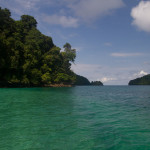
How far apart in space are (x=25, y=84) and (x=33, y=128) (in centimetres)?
3835

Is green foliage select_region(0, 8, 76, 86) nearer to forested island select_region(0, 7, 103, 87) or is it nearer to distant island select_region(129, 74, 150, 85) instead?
forested island select_region(0, 7, 103, 87)

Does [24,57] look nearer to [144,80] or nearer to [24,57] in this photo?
[24,57]

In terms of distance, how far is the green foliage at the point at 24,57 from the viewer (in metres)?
36.3

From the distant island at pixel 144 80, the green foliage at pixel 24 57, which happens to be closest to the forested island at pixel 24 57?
the green foliage at pixel 24 57

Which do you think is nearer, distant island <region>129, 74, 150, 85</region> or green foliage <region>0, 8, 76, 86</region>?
green foliage <region>0, 8, 76, 86</region>

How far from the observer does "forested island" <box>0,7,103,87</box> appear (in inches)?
1430

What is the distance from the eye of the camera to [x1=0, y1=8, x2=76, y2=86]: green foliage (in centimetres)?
3628

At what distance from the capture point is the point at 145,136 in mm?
4988

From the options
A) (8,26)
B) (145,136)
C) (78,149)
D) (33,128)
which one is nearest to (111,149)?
(78,149)

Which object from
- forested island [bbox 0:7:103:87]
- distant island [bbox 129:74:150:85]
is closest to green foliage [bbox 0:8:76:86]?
forested island [bbox 0:7:103:87]

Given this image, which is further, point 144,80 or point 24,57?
point 144,80

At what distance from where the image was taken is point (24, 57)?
40.8 m

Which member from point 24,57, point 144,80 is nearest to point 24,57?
point 24,57

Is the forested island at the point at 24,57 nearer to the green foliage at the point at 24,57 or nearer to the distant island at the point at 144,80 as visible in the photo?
the green foliage at the point at 24,57
